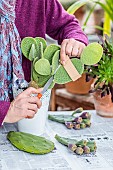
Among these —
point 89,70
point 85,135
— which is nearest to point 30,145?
point 85,135

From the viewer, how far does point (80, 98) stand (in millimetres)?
1957

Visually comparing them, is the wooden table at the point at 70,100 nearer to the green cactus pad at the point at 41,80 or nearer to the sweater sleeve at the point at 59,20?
the sweater sleeve at the point at 59,20

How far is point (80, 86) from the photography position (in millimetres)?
1932

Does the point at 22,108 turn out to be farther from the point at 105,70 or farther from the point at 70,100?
the point at 70,100

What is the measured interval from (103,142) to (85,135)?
3.0 inches

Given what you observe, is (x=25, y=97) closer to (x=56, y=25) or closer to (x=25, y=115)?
(x=25, y=115)

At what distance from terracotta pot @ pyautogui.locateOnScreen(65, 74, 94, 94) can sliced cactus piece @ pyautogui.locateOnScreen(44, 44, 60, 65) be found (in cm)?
68

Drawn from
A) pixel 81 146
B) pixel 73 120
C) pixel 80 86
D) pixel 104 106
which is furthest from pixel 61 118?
pixel 80 86

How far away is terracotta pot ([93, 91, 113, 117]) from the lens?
1.46 meters

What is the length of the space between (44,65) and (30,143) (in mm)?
209

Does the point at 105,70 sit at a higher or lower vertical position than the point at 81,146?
higher

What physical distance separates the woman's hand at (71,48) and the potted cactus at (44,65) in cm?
1

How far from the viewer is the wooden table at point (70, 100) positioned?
193 centimetres

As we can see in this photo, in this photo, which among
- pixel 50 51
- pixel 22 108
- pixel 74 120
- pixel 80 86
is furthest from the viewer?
pixel 80 86
